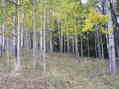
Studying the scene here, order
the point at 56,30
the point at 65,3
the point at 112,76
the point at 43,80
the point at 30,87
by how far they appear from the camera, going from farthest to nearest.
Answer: the point at 56,30, the point at 65,3, the point at 112,76, the point at 43,80, the point at 30,87

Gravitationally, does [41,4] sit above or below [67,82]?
above

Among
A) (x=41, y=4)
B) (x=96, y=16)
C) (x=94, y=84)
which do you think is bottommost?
(x=94, y=84)

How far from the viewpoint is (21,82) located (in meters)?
6.87

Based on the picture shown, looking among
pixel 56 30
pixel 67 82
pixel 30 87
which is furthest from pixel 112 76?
pixel 56 30

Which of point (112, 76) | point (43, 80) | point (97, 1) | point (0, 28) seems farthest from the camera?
point (0, 28)

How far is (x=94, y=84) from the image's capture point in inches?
299

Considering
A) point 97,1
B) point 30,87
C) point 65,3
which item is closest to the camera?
point 30,87

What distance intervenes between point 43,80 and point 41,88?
81 centimetres

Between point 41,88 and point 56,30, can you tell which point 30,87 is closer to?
point 41,88

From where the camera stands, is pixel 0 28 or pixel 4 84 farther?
pixel 0 28

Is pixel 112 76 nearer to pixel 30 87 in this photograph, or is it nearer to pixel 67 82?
pixel 67 82

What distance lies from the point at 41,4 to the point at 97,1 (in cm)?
368

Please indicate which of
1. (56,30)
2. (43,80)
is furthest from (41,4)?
(56,30)

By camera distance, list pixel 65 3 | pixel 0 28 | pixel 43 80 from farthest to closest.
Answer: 1. pixel 0 28
2. pixel 65 3
3. pixel 43 80
